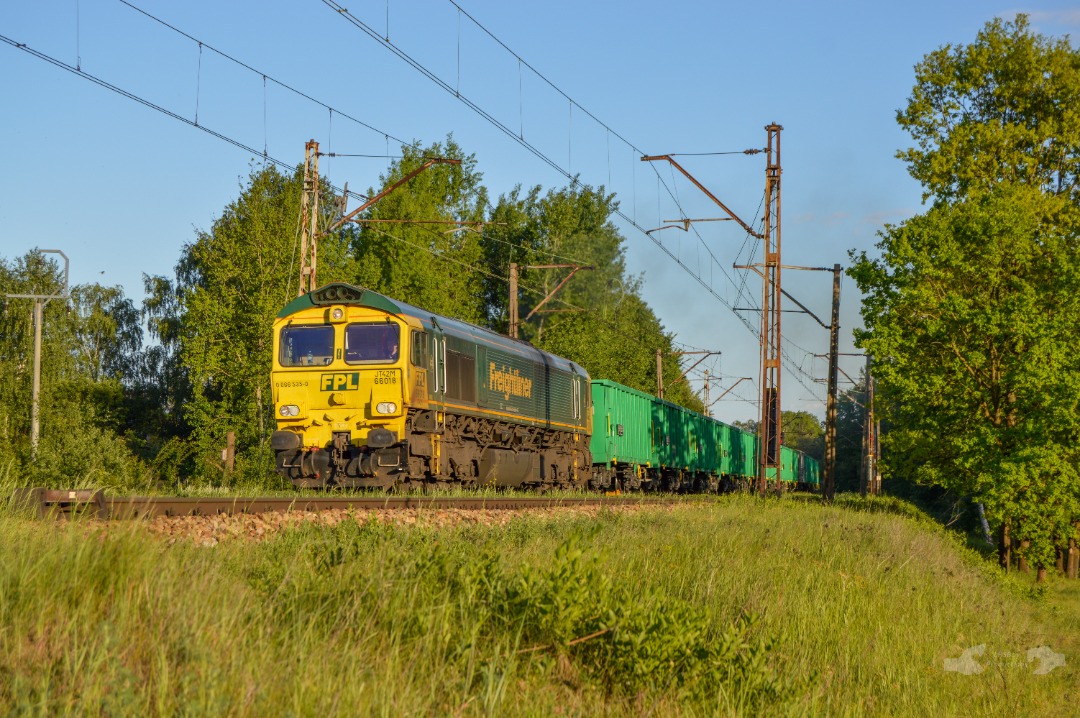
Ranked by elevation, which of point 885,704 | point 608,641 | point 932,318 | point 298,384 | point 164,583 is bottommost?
point 885,704

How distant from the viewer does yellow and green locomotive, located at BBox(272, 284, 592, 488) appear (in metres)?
18.3

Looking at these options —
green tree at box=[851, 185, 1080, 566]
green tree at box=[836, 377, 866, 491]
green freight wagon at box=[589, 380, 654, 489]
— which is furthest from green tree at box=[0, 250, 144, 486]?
green tree at box=[836, 377, 866, 491]

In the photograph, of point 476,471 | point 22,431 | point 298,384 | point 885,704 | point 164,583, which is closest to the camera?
point 164,583

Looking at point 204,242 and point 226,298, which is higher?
point 204,242

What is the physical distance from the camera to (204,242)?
150 ft

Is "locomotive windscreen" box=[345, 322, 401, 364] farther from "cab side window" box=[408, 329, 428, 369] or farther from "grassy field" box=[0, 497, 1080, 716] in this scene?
"grassy field" box=[0, 497, 1080, 716]

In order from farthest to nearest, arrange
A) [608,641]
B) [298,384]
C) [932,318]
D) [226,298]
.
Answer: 1. [226,298]
2. [932,318]
3. [298,384]
4. [608,641]

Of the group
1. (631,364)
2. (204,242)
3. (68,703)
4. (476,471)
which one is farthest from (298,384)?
(631,364)

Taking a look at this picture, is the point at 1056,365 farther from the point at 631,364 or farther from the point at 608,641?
the point at 631,364

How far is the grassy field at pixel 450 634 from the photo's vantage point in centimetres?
487

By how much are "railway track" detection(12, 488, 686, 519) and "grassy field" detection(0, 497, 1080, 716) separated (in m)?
1.14

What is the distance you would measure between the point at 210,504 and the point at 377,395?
6420 mm

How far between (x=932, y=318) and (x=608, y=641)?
69.6 feet

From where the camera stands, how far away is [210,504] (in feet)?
39.9
